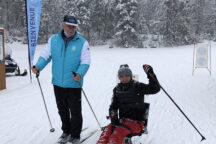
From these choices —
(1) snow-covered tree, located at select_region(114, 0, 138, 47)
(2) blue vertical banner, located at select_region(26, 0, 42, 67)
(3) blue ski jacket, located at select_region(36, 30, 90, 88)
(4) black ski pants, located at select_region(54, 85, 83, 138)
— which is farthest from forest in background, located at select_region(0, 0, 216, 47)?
(3) blue ski jacket, located at select_region(36, 30, 90, 88)

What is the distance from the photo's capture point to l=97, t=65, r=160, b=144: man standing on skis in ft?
11.7

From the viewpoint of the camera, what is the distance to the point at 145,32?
45.2 metres

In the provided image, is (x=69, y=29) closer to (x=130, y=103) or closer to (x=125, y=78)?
(x=125, y=78)

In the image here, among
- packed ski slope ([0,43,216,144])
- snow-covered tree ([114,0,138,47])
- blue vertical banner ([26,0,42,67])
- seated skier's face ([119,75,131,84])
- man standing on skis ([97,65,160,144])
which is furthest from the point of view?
snow-covered tree ([114,0,138,47])

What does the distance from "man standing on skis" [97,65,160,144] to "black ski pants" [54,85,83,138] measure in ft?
1.99

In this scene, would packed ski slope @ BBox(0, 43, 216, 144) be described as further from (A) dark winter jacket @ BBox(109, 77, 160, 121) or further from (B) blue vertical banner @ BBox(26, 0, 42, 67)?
(B) blue vertical banner @ BBox(26, 0, 42, 67)

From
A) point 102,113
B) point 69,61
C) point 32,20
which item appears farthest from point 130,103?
point 32,20

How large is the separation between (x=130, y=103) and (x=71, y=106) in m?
1.01

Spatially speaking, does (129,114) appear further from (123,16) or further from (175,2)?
(175,2)

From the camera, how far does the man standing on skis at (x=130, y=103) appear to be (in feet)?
11.7

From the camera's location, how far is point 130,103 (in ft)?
12.5

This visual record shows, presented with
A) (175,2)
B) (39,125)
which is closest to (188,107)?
(39,125)

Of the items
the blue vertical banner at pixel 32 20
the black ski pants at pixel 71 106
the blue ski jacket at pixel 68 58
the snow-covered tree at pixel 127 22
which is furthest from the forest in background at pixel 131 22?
the blue ski jacket at pixel 68 58

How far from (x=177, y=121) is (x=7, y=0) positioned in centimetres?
5691
